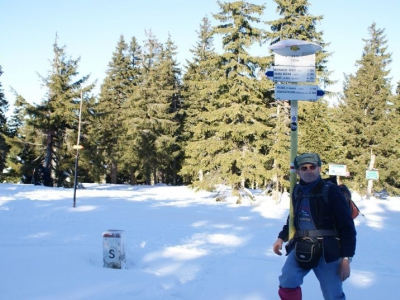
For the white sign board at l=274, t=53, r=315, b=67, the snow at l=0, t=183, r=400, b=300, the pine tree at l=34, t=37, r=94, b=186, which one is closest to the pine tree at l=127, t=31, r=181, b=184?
the pine tree at l=34, t=37, r=94, b=186

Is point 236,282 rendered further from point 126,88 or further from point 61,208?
point 126,88

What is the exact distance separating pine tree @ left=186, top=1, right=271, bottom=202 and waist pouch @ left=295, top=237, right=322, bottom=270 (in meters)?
17.1

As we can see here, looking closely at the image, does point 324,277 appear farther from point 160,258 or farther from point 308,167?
point 160,258

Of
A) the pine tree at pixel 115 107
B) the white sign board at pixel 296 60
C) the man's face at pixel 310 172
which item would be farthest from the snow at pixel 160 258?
the pine tree at pixel 115 107

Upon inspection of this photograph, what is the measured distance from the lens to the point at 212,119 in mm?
21688

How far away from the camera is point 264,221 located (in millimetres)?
13469

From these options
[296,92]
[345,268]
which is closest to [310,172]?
[345,268]

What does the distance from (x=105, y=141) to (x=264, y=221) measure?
30.0 metres

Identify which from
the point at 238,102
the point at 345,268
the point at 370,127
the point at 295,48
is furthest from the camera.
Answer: the point at 370,127

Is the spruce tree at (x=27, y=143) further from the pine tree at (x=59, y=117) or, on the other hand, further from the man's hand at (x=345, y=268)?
the man's hand at (x=345, y=268)

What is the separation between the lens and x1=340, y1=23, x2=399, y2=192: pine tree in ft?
111

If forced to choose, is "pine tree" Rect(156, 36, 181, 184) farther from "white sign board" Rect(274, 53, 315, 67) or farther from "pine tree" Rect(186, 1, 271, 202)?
"white sign board" Rect(274, 53, 315, 67)

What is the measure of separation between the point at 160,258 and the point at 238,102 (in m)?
15.7

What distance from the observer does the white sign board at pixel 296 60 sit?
210 inches
